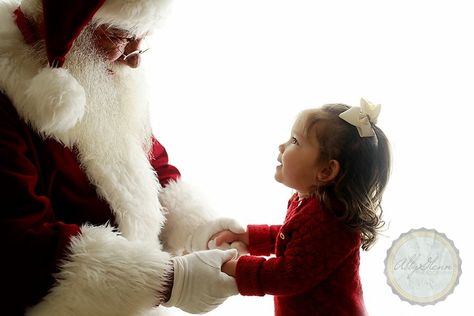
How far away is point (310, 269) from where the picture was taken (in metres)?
1.18

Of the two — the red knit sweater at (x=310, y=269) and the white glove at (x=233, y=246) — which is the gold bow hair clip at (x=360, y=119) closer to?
the red knit sweater at (x=310, y=269)

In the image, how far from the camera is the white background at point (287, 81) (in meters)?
1.62

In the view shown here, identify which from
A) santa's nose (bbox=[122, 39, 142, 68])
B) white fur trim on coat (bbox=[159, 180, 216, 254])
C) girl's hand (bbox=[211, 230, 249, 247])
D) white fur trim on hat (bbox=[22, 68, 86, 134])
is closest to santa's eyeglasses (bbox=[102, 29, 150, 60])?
santa's nose (bbox=[122, 39, 142, 68])

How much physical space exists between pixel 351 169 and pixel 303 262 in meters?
0.23

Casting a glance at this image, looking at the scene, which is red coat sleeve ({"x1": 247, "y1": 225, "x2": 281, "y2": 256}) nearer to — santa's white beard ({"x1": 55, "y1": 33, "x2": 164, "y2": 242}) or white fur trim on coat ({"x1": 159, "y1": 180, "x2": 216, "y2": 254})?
white fur trim on coat ({"x1": 159, "y1": 180, "x2": 216, "y2": 254})

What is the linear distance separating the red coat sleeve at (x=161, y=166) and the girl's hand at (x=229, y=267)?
388mm

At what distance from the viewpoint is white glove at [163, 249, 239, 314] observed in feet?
3.74

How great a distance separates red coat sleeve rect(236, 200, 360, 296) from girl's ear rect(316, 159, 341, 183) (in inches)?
3.1

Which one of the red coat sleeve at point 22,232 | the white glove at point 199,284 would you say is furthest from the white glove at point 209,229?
the red coat sleeve at point 22,232

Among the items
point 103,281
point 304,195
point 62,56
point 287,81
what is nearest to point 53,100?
point 62,56

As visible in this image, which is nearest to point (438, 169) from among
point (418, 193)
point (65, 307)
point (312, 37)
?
point (418, 193)

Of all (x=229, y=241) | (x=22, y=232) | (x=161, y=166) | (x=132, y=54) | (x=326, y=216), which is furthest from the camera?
(x=161, y=166)

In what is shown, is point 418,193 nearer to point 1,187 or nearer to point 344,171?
point 344,171

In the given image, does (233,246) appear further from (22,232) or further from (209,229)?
(22,232)
